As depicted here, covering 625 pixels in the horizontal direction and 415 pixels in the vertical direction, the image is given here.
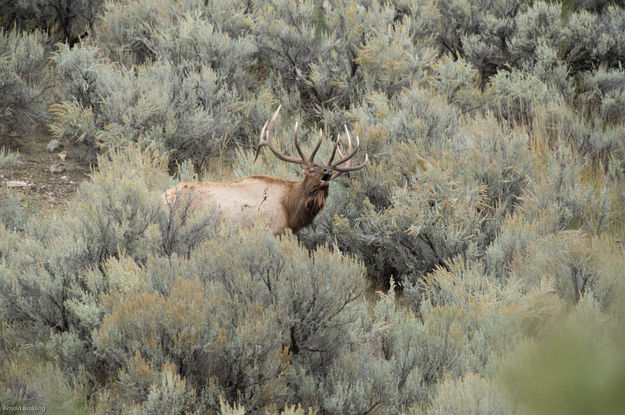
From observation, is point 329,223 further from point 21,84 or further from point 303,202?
point 21,84

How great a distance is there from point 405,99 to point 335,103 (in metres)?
1.37

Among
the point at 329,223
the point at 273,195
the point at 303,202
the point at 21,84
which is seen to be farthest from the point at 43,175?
the point at 329,223

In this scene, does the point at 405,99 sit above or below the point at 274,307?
above

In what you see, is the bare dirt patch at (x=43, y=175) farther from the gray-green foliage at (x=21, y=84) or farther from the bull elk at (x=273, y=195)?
the bull elk at (x=273, y=195)

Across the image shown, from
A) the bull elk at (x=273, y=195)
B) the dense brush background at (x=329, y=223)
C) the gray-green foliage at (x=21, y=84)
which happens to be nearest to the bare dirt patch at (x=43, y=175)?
the dense brush background at (x=329, y=223)

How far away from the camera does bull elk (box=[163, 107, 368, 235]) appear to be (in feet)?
21.2

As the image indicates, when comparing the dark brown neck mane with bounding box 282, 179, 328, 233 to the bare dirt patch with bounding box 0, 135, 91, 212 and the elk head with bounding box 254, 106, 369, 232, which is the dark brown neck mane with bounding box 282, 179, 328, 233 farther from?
the bare dirt patch with bounding box 0, 135, 91, 212

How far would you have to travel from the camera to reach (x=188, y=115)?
8.41 meters

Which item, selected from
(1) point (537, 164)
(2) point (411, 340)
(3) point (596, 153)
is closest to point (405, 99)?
(1) point (537, 164)

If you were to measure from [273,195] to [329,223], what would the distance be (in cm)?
71

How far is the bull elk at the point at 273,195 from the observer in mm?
6461

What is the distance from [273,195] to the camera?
6.82m

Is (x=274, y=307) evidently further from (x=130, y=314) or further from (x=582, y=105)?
(x=582, y=105)

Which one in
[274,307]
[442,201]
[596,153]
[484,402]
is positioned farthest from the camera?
[596,153]
